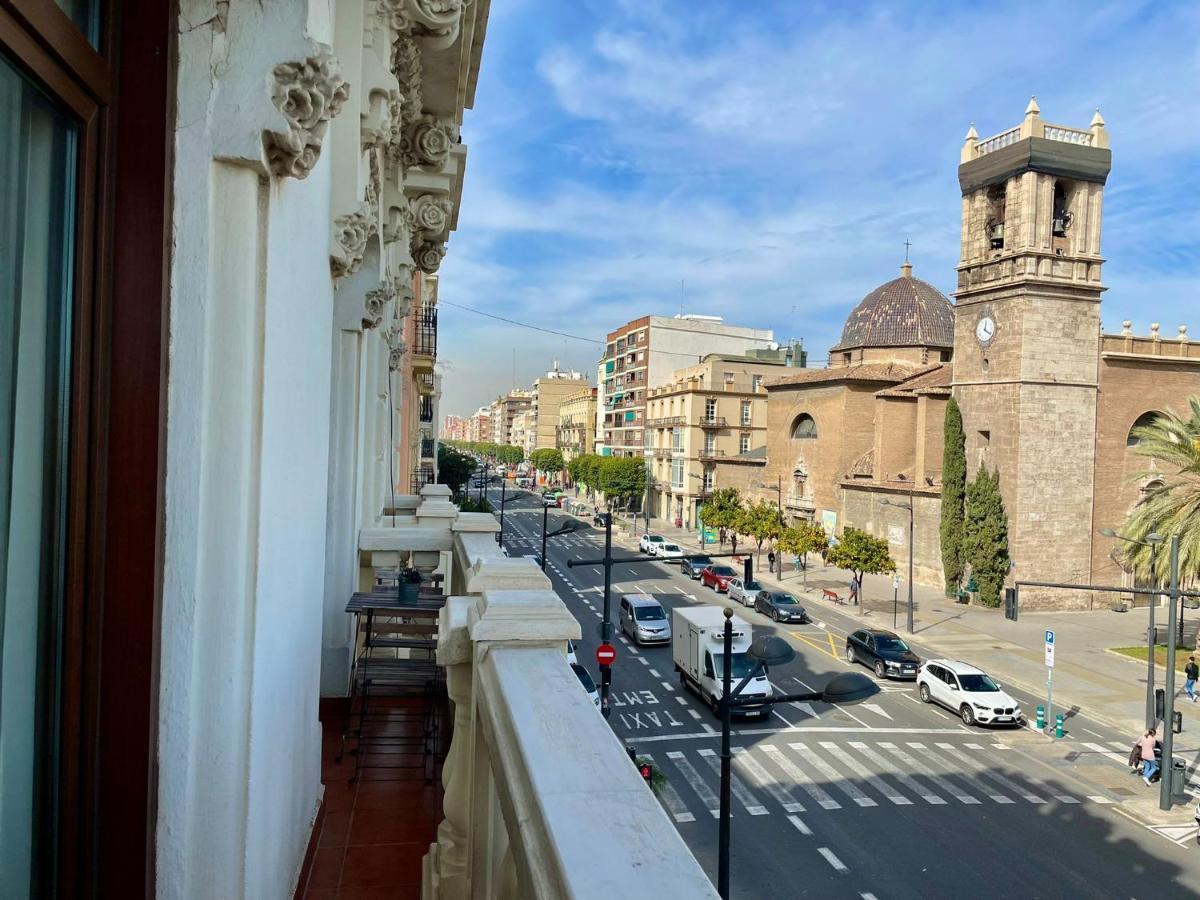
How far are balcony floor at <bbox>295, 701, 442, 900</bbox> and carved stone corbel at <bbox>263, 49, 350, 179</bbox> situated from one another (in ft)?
11.0

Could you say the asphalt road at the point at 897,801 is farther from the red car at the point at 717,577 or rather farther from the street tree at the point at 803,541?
the street tree at the point at 803,541

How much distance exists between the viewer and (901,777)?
52.7 ft

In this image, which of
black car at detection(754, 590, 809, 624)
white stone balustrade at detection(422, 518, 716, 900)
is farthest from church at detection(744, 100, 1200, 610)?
white stone balustrade at detection(422, 518, 716, 900)

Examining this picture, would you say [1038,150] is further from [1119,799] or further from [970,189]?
[1119,799]

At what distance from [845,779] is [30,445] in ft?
54.3

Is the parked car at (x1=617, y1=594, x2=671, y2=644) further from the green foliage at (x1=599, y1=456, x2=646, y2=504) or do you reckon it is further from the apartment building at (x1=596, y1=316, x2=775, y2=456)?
the apartment building at (x1=596, y1=316, x2=775, y2=456)

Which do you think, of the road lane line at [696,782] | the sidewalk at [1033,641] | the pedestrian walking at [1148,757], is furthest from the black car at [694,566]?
the pedestrian walking at [1148,757]

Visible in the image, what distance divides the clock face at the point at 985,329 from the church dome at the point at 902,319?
15152mm

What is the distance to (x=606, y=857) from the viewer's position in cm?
146

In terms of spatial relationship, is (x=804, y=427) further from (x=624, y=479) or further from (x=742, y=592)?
(x=624, y=479)

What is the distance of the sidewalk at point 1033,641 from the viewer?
73.0 ft

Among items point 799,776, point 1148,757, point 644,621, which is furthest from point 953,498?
point 799,776

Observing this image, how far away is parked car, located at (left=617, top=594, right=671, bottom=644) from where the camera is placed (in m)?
26.5

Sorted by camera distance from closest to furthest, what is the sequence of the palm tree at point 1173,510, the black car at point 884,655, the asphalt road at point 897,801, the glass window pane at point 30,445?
1. the glass window pane at point 30,445
2. the asphalt road at point 897,801
3. the black car at point 884,655
4. the palm tree at point 1173,510
